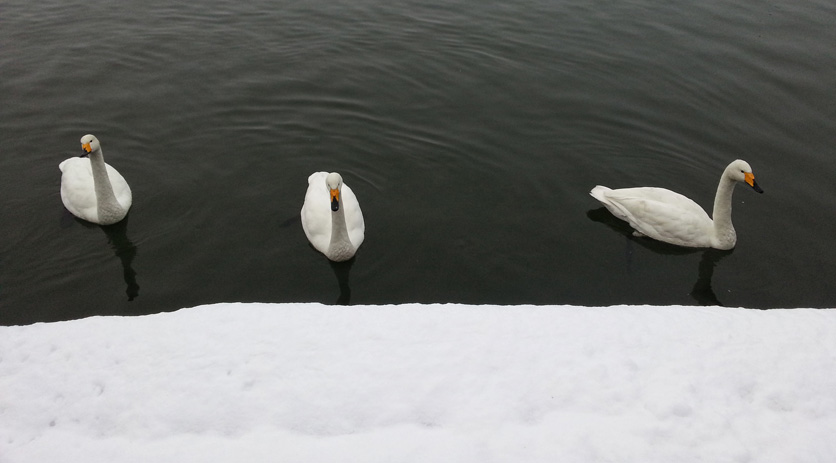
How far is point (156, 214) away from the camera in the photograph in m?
8.62

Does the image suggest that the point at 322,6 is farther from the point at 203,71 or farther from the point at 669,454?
the point at 669,454

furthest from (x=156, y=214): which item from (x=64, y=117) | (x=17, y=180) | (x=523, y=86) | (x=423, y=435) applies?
(x=523, y=86)

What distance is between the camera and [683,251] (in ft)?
28.3

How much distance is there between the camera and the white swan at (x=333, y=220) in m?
7.57

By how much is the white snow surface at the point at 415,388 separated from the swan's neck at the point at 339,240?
9.05ft

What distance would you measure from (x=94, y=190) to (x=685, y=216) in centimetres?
737

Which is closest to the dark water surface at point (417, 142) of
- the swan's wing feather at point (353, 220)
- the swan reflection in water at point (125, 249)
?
the swan reflection in water at point (125, 249)

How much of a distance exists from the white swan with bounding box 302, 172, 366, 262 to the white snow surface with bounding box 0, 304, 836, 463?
2768mm

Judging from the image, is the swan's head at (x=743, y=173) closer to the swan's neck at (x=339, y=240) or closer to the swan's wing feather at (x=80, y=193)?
the swan's neck at (x=339, y=240)

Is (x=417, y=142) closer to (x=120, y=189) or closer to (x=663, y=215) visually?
(x=663, y=215)

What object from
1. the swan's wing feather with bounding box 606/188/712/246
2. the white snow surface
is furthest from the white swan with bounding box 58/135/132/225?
the swan's wing feather with bounding box 606/188/712/246

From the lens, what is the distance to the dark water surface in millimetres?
7812

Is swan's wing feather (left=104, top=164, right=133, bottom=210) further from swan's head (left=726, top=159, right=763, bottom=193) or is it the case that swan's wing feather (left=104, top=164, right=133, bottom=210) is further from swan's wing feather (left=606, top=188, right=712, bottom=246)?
swan's head (left=726, top=159, right=763, bottom=193)

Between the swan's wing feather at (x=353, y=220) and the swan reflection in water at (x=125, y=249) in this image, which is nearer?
the swan reflection in water at (x=125, y=249)
